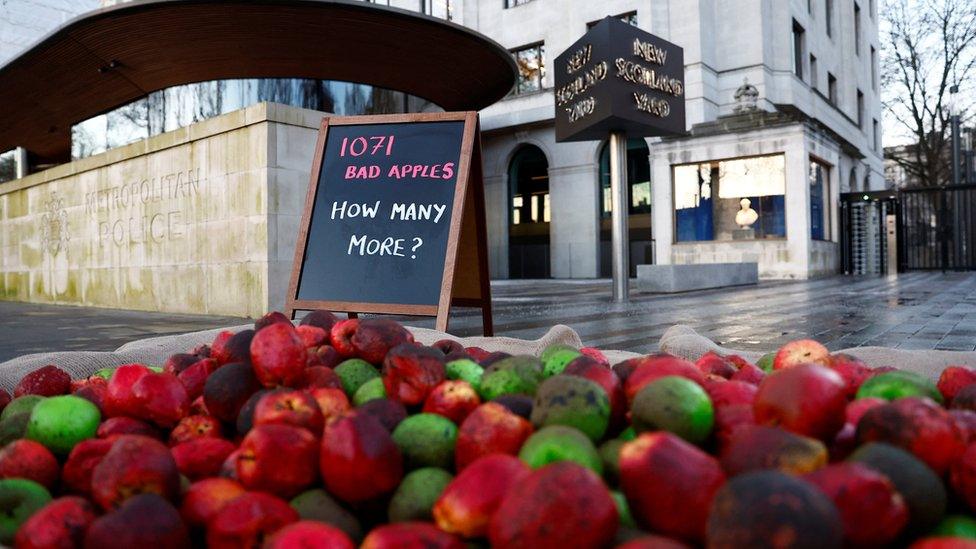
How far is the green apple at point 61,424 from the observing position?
1525mm

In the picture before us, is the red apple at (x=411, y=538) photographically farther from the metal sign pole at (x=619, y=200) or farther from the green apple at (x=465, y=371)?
Answer: the metal sign pole at (x=619, y=200)

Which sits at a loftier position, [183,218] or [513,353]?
[183,218]

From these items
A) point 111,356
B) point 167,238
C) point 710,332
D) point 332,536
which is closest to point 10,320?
point 167,238

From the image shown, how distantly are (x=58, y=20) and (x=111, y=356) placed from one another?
28890 mm

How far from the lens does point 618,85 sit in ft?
32.9

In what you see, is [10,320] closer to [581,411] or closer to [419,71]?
[419,71]

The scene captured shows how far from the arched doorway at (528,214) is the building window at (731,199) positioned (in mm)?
8017

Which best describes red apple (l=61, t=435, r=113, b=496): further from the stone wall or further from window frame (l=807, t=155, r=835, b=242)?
window frame (l=807, t=155, r=835, b=242)

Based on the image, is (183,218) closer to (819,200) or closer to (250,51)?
(250,51)

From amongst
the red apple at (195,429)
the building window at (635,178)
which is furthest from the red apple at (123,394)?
the building window at (635,178)

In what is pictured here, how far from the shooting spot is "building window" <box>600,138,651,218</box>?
26828mm

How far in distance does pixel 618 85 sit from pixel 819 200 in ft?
48.3

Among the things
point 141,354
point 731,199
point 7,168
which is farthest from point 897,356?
point 7,168

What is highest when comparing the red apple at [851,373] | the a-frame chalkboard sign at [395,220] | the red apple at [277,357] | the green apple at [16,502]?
the a-frame chalkboard sign at [395,220]
